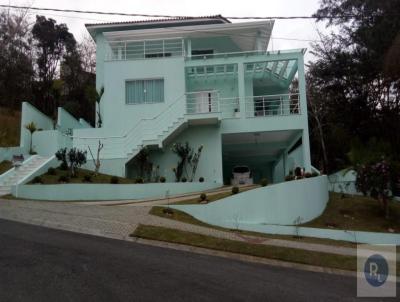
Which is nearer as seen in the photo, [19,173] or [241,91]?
[19,173]

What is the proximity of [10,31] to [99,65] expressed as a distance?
38.2 feet

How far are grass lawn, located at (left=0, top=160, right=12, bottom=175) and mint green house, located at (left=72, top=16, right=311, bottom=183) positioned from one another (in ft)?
11.3

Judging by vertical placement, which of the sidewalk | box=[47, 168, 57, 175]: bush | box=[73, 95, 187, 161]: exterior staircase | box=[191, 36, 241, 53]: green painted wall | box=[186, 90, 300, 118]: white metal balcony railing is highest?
box=[191, 36, 241, 53]: green painted wall

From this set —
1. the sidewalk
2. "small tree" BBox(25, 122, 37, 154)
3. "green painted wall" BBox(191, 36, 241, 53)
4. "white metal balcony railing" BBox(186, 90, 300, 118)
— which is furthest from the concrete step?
"green painted wall" BBox(191, 36, 241, 53)

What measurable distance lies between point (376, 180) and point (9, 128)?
65.0ft

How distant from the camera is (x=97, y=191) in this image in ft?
60.9

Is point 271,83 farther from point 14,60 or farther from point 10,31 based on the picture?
point 10,31

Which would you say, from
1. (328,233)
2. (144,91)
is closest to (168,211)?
(328,233)

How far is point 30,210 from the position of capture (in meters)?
13.4

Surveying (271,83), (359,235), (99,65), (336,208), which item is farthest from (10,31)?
(359,235)

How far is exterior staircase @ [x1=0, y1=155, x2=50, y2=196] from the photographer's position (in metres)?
18.3

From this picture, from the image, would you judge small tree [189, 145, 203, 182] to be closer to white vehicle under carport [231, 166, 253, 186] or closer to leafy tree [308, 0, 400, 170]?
white vehicle under carport [231, 166, 253, 186]

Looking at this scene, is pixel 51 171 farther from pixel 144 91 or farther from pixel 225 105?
pixel 225 105

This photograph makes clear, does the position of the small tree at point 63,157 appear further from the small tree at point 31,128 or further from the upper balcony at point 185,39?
the upper balcony at point 185,39
